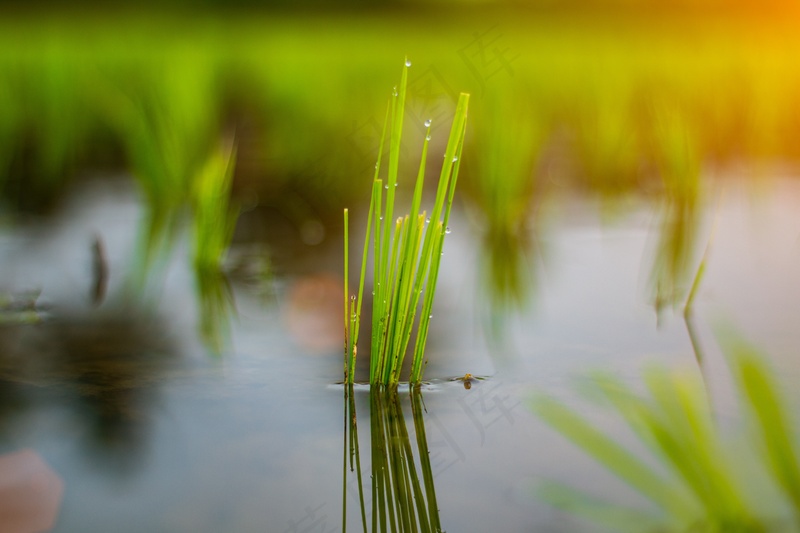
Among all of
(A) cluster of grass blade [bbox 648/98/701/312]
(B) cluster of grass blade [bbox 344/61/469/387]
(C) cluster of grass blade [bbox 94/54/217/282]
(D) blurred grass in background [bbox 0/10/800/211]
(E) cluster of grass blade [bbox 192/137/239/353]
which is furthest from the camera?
(D) blurred grass in background [bbox 0/10/800/211]

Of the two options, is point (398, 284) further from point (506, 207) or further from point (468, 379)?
point (506, 207)

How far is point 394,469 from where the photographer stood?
918 mm

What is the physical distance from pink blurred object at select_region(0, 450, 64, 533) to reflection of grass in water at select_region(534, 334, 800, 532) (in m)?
0.52

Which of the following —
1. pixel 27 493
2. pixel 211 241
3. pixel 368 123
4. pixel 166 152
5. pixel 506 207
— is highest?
pixel 368 123

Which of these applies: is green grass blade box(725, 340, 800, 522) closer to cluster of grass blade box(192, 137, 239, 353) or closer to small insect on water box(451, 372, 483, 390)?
small insect on water box(451, 372, 483, 390)

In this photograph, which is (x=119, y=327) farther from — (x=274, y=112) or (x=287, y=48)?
(x=287, y=48)

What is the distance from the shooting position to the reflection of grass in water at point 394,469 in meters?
0.82

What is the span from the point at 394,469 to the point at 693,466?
0.32 metres

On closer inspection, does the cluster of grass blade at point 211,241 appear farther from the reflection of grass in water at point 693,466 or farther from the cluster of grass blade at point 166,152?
the reflection of grass in water at point 693,466

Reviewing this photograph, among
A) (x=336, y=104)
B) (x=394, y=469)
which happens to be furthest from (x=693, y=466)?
(x=336, y=104)

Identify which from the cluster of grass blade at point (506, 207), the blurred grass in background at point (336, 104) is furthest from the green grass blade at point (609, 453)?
the blurred grass in background at point (336, 104)

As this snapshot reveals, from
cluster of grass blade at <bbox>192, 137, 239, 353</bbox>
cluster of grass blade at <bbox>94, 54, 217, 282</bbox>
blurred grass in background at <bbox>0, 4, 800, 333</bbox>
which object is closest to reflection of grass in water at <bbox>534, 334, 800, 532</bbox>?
blurred grass in background at <bbox>0, 4, 800, 333</bbox>

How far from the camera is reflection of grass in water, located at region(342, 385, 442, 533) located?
0.82 metres

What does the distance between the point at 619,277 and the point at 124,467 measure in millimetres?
1108
